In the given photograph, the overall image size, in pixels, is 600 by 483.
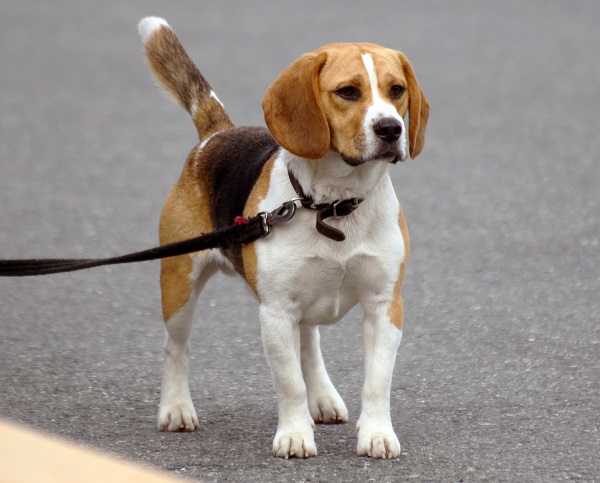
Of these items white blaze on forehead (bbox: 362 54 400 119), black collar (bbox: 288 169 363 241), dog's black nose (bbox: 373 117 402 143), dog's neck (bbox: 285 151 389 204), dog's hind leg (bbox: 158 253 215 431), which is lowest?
dog's hind leg (bbox: 158 253 215 431)

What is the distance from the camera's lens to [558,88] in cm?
1274

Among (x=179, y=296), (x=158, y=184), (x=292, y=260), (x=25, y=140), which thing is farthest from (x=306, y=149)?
(x=25, y=140)

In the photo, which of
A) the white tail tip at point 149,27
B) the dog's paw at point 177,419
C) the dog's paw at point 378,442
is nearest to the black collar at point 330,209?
the dog's paw at point 378,442

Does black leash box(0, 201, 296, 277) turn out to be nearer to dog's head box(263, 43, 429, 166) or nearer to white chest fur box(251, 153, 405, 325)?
white chest fur box(251, 153, 405, 325)

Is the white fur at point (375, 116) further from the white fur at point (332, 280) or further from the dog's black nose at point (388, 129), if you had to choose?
the white fur at point (332, 280)

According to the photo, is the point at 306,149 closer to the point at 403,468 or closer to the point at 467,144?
the point at 403,468

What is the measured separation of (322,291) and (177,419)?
92 centimetres

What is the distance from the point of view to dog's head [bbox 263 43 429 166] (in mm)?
4422

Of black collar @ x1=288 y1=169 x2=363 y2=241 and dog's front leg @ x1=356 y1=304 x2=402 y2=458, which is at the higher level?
black collar @ x1=288 y1=169 x2=363 y2=241

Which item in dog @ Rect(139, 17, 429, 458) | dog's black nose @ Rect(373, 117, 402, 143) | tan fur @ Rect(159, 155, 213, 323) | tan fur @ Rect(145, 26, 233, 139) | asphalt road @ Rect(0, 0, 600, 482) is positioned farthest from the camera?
tan fur @ Rect(145, 26, 233, 139)

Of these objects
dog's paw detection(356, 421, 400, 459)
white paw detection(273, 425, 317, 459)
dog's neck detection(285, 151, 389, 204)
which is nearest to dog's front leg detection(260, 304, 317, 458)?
white paw detection(273, 425, 317, 459)

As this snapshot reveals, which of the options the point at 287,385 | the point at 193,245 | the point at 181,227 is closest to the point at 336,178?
the point at 193,245

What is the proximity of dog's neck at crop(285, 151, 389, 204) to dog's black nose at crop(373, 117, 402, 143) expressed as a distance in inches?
9.8

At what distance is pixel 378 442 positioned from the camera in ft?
15.3
